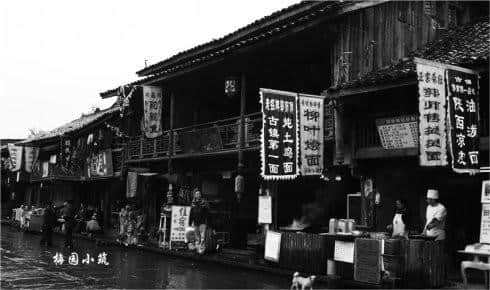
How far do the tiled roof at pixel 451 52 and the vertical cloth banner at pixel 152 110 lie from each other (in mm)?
10365

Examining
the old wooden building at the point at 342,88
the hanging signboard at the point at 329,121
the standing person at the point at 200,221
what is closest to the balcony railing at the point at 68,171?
the old wooden building at the point at 342,88

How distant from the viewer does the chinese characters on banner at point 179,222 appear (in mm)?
19438

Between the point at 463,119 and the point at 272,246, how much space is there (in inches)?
243

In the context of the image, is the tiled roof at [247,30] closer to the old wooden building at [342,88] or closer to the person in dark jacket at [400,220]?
the old wooden building at [342,88]

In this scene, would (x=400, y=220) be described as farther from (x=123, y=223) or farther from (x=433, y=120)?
(x=123, y=223)

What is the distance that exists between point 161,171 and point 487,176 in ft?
51.7

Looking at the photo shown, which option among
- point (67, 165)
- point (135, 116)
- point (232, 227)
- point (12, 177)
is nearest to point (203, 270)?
point (232, 227)

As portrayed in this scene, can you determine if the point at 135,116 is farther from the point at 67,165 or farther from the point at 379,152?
the point at 379,152

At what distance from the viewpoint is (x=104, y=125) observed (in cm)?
2714

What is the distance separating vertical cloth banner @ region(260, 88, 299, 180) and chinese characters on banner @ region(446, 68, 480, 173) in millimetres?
4379

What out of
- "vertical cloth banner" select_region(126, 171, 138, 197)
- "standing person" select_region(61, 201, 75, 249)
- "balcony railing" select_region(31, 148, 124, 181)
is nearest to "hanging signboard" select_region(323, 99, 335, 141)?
"standing person" select_region(61, 201, 75, 249)

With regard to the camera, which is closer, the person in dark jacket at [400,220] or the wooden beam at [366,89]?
the wooden beam at [366,89]

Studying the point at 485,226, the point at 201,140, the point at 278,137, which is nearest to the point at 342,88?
the point at 278,137

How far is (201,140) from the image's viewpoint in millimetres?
20078
